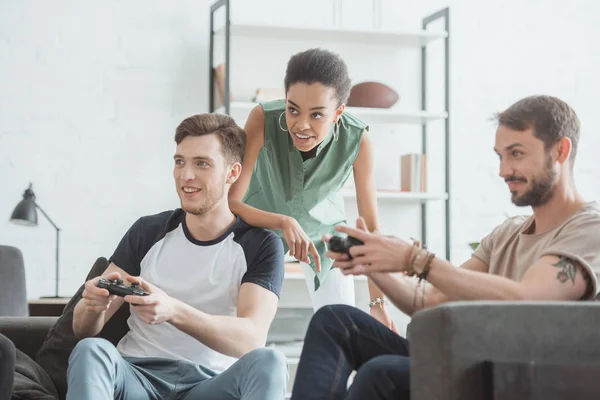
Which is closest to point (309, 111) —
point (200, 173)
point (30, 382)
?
point (200, 173)

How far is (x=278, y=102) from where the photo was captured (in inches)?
107

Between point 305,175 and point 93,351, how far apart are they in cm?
107

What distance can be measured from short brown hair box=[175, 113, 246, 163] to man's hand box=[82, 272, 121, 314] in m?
0.46

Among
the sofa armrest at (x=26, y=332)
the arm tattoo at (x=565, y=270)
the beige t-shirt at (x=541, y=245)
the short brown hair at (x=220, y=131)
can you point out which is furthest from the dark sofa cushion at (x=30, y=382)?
the arm tattoo at (x=565, y=270)

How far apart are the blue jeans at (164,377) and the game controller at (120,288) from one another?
4.5 inches

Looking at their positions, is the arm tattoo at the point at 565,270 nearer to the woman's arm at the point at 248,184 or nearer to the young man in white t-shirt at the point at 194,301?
the young man in white t-shirt at the point at 194,301

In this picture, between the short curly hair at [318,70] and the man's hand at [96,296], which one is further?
the short curly hair at [318,70]

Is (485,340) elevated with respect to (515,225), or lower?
lower

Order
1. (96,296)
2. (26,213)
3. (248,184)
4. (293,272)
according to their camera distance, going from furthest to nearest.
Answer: (293,272)
(26,213)
(248,184)
(96,296)

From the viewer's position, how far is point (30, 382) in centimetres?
210

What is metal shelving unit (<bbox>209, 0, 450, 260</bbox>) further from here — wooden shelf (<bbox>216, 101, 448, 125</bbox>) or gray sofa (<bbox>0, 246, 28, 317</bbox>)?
gray sofa (<bbox>0, 246, 28, 317</bbox>)

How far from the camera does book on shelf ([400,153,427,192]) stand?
4227 millimetres

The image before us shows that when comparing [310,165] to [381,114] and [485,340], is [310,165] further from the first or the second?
[381,114]

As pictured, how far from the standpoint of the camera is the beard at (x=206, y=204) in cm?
222
